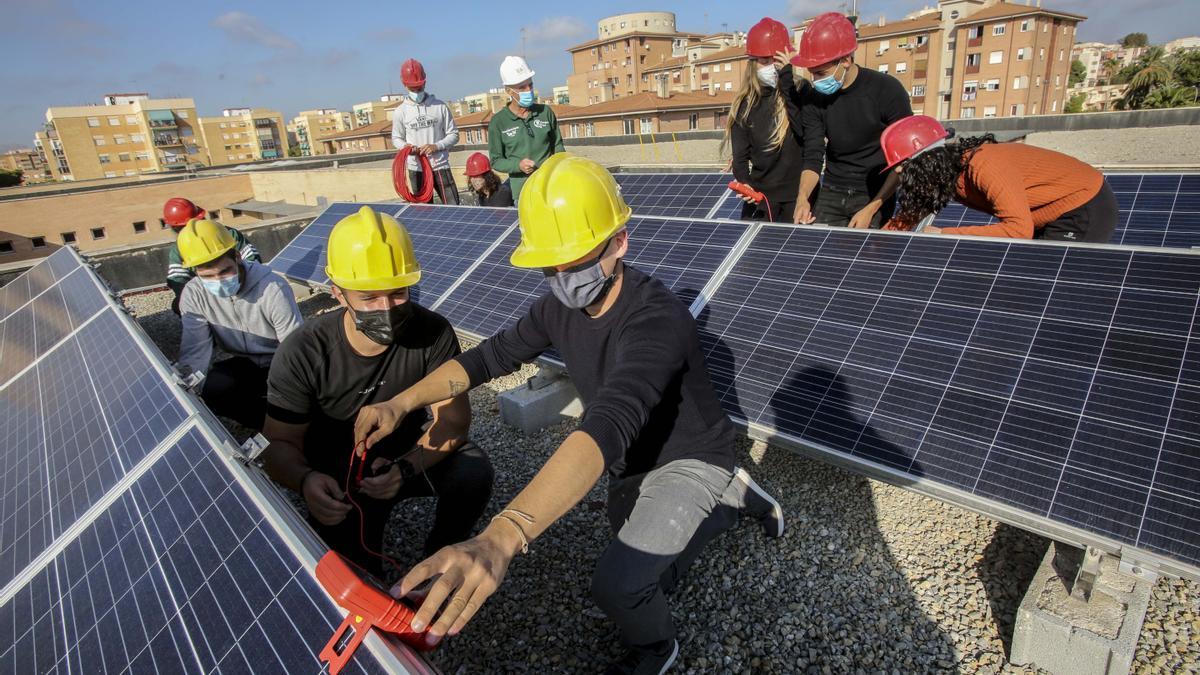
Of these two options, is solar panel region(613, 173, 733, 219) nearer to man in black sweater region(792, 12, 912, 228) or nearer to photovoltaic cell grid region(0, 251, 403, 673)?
man in black sweater region(792, 12, 912, 228)

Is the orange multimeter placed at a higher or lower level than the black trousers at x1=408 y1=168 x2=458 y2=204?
lower

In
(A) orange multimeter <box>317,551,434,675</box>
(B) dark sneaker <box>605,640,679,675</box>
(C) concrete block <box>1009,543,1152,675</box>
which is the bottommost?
(B) dark sneaker <box>605,640,679,675</box>

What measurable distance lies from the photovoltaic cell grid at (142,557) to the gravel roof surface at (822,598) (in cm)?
156

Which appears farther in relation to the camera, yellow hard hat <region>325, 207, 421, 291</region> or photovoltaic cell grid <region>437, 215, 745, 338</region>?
photovoltaic cell grid <region>437, 215, 745, 338</region>

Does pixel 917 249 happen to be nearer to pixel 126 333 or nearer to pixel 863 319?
pixel 863 319

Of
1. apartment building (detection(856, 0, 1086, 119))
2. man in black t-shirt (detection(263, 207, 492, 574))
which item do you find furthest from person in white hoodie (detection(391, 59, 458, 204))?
apartment building (detection(856, 0, 1086, 119))

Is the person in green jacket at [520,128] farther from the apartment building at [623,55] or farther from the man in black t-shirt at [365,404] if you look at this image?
the apartment building at [623,55]

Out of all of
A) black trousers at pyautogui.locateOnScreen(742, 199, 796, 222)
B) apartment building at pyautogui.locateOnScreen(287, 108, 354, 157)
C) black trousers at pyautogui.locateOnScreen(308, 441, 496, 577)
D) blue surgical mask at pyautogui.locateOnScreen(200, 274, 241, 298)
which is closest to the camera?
black trousers at pyautogui.locateOnScreen(308, 441, 496, 577)

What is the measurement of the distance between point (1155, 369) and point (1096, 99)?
304 ft

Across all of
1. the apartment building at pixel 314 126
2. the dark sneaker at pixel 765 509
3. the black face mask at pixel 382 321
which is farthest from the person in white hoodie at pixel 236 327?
the apartment building at pixel 314 126

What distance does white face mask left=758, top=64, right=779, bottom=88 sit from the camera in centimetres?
539

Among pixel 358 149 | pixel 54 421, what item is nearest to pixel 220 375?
pixel 54 421

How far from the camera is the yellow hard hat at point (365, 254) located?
9.64ft

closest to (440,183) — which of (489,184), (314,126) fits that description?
(489,184)
